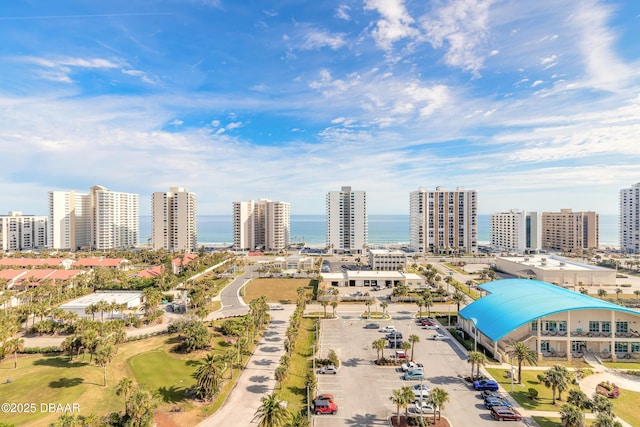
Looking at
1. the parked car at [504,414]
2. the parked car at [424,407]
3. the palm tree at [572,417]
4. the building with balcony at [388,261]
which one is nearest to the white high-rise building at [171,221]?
the building with balcony at [388,261]

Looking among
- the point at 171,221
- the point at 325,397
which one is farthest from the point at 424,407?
the point at 171,221

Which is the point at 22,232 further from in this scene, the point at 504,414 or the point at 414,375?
the point at 504,414

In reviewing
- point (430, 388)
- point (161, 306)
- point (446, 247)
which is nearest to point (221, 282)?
point (161, 306)

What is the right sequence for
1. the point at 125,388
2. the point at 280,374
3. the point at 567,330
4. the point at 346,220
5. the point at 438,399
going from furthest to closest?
the point at 346,220 → the point at 567,330 → the point at 280,374 → the point at 125,388 → the point at 438,399

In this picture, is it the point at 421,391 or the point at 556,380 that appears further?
the point at 421,391

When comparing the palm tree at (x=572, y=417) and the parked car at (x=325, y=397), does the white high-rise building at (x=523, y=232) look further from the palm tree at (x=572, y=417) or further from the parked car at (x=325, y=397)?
the parked car at (x=325, y=397)

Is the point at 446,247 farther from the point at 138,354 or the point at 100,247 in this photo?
the point at 100,247

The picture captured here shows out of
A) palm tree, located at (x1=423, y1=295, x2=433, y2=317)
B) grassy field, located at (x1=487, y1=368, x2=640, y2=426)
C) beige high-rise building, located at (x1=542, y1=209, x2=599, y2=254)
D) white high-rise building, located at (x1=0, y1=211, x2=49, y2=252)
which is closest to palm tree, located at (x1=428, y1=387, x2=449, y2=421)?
grassy field, located at (x1=487, y1=368, x2=640, y2=426)
